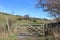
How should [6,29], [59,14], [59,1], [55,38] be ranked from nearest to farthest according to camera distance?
[55,38] < [59,1] < [59,14] < [6,29]

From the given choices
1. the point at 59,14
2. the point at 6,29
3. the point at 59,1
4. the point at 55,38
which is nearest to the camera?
the point at 55,38

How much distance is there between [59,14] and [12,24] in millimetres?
6035

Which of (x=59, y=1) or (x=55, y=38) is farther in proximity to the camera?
(x=59, y=1)

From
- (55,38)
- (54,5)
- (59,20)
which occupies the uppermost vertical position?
(54,5)

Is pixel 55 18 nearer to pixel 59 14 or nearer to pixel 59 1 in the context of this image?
pixel 59 14

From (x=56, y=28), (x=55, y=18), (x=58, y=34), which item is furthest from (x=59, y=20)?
(x=58, y=34)

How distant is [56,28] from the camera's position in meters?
12.9

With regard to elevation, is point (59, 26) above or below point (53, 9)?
below

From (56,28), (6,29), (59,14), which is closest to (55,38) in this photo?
(56,28)

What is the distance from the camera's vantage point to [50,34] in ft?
41.4

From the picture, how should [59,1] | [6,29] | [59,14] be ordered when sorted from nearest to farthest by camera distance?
[59,1]
[59,14]
[6,29]

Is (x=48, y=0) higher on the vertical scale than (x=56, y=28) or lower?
higher

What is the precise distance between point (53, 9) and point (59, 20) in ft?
3.77

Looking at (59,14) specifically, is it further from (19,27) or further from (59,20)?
(19,27)
